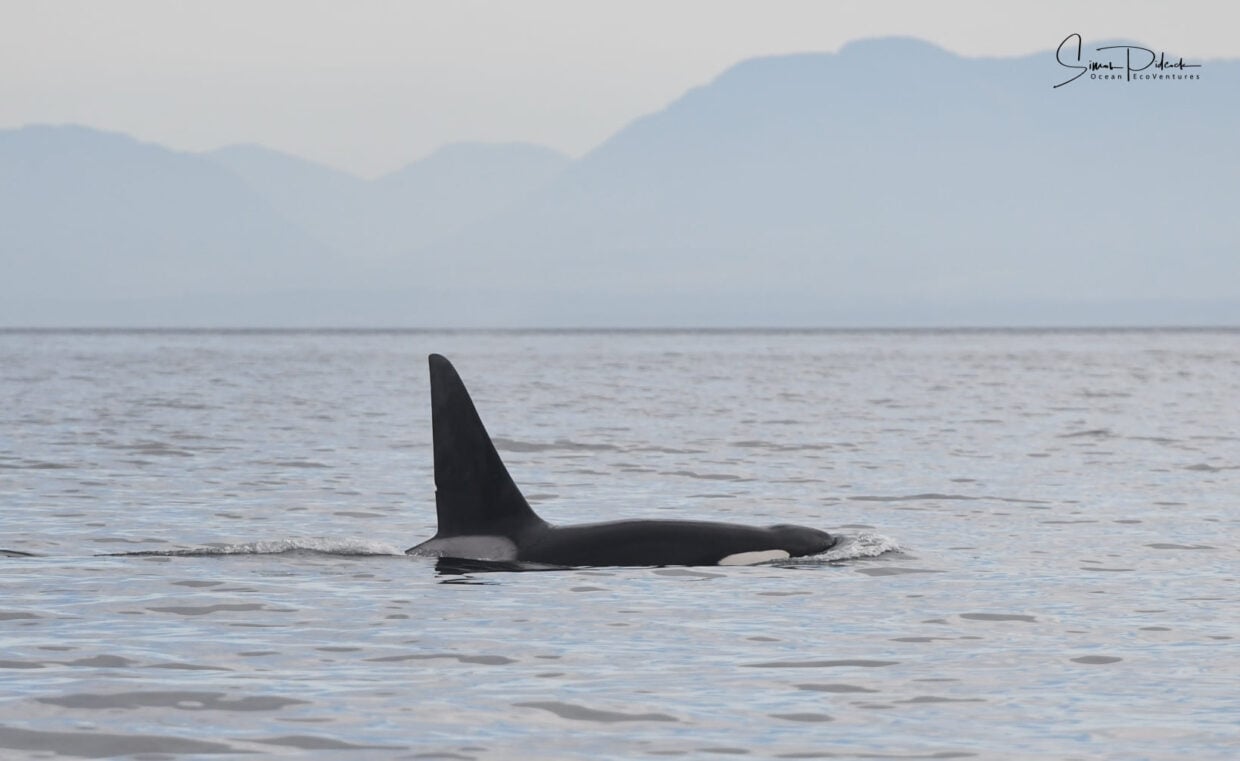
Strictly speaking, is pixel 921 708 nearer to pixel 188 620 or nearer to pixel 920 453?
pixel 188 620

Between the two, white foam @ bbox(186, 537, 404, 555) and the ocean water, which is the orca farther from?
white foam @ bbox(186, 537, 404, 555)

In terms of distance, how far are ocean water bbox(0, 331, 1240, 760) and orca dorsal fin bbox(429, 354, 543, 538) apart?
0.52 m

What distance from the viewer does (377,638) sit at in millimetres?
10664

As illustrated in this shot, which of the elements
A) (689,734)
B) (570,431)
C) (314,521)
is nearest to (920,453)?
(570,431)

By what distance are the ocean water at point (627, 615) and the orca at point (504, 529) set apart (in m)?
0.33

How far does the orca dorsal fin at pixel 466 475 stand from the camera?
1398 centimetres

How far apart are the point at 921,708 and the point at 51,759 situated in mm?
3934

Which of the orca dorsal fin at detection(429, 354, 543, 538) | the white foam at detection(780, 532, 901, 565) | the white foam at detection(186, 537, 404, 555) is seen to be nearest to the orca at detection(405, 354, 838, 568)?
the orca dorsal fin at detection(429, 354, 543, 538)

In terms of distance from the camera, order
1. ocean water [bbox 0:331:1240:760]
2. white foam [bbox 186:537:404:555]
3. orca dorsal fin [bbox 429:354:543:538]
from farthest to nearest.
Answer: white foam [bbox 186:537:404:555], orca dorsal fin [bbox 429:354:543:538], ocean water [bbox 0:331:1240:760]

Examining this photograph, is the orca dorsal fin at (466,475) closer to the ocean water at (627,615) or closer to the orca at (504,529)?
the orca at (504,529)

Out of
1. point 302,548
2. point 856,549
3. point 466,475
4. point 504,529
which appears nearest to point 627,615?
point 504,529

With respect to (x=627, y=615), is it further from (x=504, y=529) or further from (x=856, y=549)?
(x=856, y=549)

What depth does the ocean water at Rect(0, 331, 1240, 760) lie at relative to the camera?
837 cm

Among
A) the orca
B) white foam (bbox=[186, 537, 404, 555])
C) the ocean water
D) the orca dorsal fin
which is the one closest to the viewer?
the ocean water
